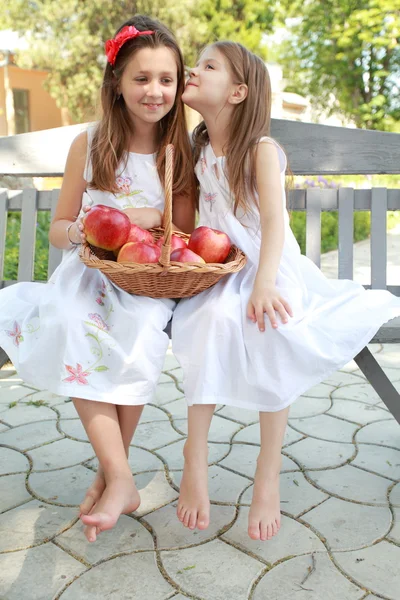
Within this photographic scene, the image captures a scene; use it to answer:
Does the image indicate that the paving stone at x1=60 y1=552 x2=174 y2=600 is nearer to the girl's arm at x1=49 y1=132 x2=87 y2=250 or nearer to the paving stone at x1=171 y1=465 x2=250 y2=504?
the paving stone at x1=171 y1=465 x2=250 y2=504

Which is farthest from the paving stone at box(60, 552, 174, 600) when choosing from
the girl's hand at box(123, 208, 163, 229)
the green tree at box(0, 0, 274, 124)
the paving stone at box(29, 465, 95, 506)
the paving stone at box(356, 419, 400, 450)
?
the green tree at box(0, 0, 274, 124)

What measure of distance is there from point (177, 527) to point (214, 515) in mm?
128

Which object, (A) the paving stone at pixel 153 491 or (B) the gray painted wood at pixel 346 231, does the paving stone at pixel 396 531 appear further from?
(B) the gray painted wood at pixel 346 231

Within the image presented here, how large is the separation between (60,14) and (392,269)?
8.12 metres

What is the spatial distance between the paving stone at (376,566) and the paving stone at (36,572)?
2.24 feet

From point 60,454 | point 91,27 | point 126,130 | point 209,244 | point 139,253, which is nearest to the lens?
point 139,253

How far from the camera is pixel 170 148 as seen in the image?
1.69 metres

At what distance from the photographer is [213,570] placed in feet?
5.31

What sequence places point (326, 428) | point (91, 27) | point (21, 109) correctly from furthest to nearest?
point (21, 109)
point (91, 27)
point (326, 428)

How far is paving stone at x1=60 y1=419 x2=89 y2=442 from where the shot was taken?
98.1 inches

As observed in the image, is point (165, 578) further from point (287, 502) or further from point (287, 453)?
point (287, 453)

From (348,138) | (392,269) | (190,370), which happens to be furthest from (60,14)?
(190,370)

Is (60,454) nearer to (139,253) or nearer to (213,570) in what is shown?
(213,570)

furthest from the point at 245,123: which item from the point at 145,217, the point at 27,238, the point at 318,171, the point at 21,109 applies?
the point at 21,109
